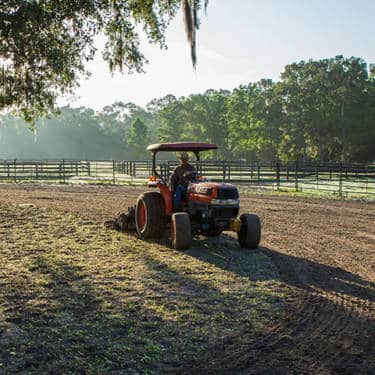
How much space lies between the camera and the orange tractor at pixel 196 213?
8.33 meters

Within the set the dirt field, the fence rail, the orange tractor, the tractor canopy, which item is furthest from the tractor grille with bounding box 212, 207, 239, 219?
the fence rail

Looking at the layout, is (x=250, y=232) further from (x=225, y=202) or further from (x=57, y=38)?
(x=57, y=38)

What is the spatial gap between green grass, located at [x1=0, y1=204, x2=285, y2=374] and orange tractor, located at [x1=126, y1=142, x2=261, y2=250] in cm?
28

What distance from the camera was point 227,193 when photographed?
332 inches

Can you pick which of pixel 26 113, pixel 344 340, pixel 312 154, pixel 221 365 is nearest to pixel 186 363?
pixel 221 365

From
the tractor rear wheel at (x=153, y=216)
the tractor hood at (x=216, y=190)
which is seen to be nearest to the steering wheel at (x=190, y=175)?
the tractor hood at (x=216, y=190)

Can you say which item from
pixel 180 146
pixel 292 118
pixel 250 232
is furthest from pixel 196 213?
pixel 292 118

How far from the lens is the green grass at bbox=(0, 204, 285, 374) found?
14.1 ft

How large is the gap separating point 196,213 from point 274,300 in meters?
3.12

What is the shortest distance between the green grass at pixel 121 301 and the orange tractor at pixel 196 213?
0.28 metres

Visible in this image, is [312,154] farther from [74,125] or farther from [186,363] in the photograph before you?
[74,125]

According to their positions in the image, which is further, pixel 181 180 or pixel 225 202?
pixel 181 180

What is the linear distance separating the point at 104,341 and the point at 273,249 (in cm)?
500

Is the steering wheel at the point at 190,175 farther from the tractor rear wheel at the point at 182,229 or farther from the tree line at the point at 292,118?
the tree line at the point at 292,118
